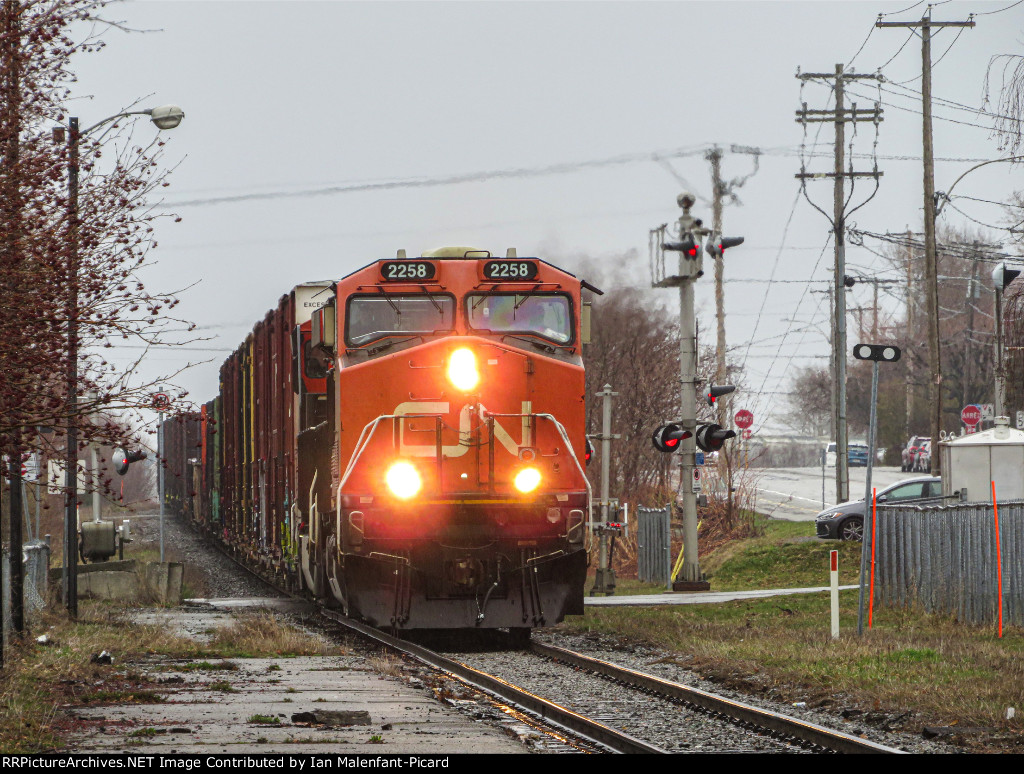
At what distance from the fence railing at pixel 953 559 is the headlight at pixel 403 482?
23.0 feet

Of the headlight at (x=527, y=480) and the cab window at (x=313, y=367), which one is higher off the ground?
the cab window at (x=313, y=367)

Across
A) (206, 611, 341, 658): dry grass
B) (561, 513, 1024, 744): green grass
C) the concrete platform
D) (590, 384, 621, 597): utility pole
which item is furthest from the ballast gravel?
(590, 384, 621, 597): utility pole

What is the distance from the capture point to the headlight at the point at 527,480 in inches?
564

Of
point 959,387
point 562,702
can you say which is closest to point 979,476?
point 562,702

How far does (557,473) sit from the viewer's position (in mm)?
14531

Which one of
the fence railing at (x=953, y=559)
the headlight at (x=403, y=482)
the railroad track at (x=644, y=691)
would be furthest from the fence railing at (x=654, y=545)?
the railroad track at (x=644, y=691)

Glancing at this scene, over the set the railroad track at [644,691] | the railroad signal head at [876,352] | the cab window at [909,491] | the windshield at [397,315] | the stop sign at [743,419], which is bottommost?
the railroad track at [644,691]

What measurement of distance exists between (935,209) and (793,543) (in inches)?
433

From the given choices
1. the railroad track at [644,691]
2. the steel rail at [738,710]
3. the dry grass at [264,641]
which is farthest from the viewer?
the dry grass at [264,641]

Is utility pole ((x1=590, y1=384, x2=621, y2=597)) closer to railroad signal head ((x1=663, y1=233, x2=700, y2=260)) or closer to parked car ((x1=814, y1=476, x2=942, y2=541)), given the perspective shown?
railroad signal head ((x1=663, y1=233, x2=700, y2=260))

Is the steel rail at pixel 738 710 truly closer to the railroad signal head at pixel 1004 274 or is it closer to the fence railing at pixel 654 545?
the fence railing at pixel 654 545

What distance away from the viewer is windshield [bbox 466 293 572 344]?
14.9 meters

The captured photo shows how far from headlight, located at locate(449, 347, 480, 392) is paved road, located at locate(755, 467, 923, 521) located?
23.4 meters

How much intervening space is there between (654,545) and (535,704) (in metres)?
20.1
